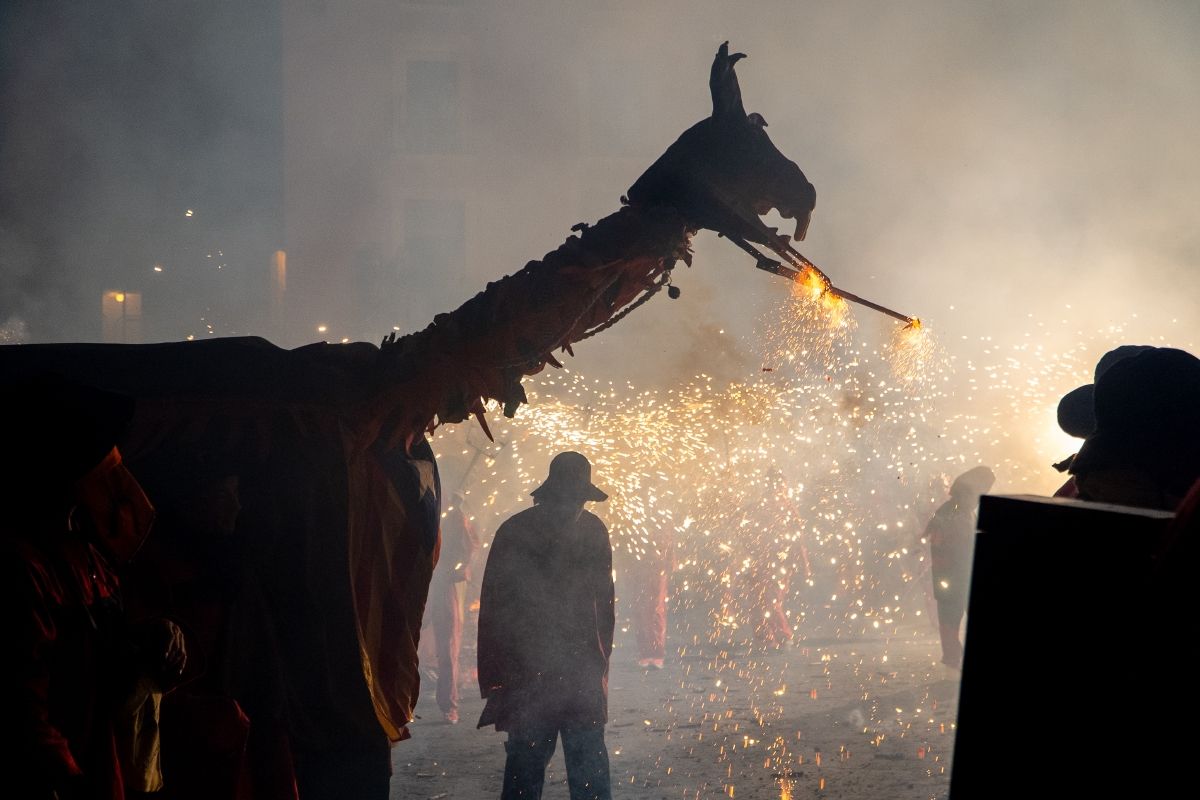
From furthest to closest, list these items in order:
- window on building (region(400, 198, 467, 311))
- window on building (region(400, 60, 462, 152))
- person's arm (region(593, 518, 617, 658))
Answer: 1. window on building (region(400, 60, 462, 152))
2. window on building (region(400, 198, 467, 311))
3. person's arm (region(593, 518, 617, 658))

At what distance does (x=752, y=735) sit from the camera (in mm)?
6961

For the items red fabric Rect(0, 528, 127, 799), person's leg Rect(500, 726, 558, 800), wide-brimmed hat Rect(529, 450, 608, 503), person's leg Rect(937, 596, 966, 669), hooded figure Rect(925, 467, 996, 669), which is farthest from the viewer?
hooded figure Rect(925, 467, 996, 669)

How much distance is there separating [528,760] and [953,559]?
21.8 ft

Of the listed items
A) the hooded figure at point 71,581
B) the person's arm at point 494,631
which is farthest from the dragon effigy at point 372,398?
the person's arm at point 494,631

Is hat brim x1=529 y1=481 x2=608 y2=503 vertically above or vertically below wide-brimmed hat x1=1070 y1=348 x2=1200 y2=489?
above

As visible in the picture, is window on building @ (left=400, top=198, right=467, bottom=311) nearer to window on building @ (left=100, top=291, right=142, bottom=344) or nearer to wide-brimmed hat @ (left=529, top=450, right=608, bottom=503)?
window on building @ (left=100, top=291, right=142, bottom=344)

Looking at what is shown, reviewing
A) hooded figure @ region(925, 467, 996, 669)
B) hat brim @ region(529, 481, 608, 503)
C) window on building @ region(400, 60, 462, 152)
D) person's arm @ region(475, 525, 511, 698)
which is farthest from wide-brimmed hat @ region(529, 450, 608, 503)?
window on building @ region(400, 60, 462, 152)

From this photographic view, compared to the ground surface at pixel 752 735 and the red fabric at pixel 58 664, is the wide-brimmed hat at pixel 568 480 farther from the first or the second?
the red fabric at pixel 58 664

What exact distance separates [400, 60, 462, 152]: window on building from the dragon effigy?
25.4m

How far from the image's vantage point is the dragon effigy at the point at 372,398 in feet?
10.9

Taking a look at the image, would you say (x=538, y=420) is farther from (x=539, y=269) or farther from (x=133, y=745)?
(x=133, y=745)

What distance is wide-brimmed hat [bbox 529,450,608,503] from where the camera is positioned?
5.39 metres

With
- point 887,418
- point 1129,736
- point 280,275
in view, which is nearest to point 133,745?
point 1129,736

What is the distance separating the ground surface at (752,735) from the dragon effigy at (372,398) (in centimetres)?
275
